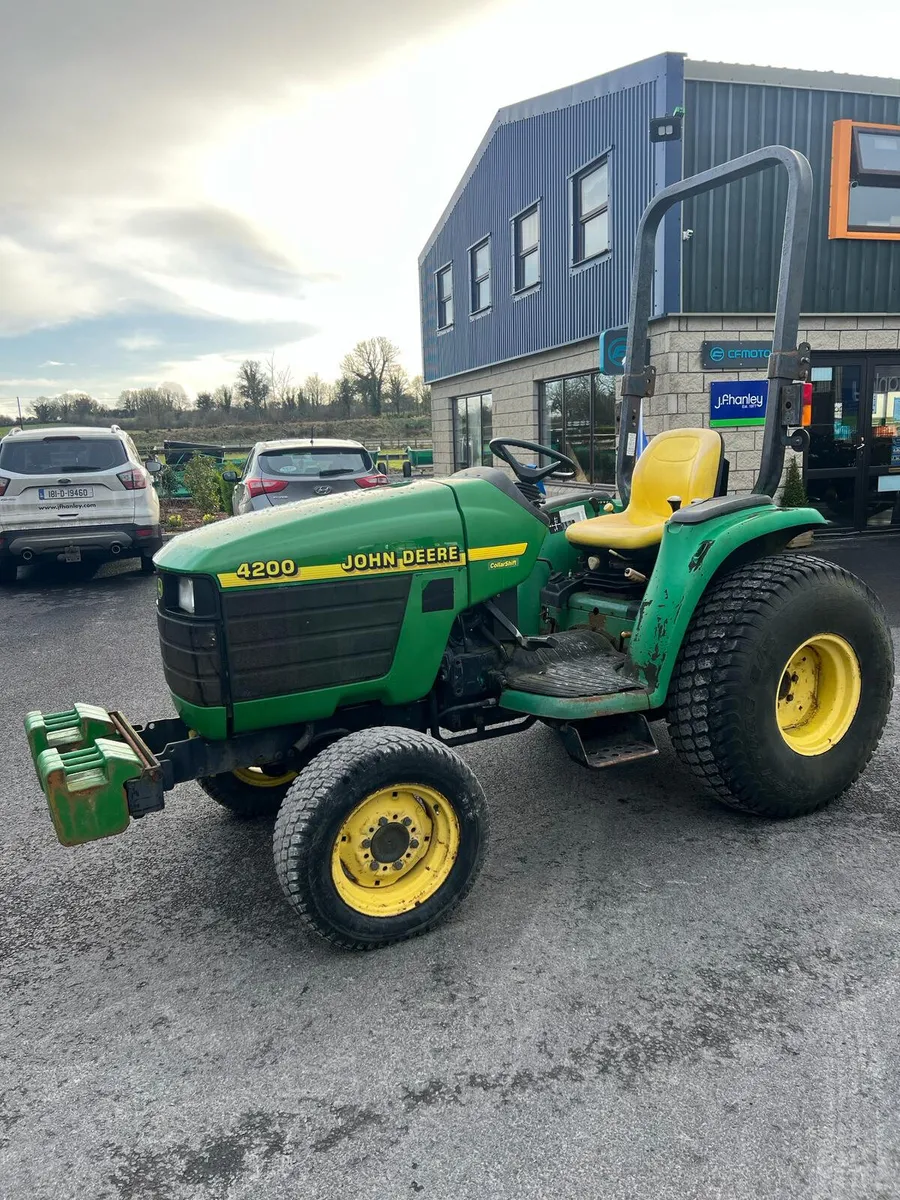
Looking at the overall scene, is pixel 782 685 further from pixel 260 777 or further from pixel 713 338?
pixel 713 338

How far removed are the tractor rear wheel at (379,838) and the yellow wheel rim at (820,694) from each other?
4.73ft

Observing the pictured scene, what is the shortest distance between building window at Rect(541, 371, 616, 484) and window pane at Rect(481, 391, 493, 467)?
238 centimetres

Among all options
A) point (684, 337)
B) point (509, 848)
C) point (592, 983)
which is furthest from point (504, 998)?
point (684, 337)

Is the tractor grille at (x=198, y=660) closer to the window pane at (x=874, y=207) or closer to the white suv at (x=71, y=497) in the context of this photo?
the white suv at (x=71, y=497)

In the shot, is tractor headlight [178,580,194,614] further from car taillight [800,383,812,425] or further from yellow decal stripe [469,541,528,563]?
car taillight [800,383,812,425]

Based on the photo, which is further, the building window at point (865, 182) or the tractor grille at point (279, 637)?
the building window at point (865, 182)

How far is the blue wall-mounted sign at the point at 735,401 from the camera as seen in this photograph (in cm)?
976

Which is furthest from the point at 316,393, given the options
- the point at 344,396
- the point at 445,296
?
the point at 445,296

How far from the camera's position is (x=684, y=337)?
9516mm

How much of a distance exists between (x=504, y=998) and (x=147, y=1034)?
96 centimetres

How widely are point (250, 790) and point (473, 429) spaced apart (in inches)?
579

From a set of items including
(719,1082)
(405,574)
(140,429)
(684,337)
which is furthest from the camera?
(140,429)

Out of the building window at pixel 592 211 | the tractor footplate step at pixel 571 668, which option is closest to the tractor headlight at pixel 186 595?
the tractor footplate step at pixel 571 668

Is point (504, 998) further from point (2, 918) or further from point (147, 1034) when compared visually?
point (2, 918)
